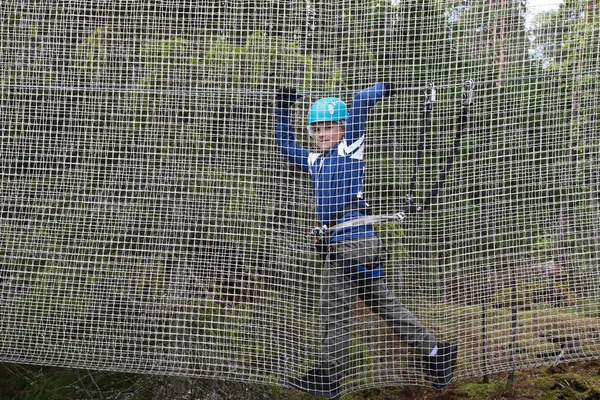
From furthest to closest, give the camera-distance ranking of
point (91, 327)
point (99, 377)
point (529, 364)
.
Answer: point (99, 377) < point (91, 327) < point (529, 364)

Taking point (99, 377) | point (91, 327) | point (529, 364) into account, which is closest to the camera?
point (529, 364)

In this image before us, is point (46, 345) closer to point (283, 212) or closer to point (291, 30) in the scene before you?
point (283, 212)

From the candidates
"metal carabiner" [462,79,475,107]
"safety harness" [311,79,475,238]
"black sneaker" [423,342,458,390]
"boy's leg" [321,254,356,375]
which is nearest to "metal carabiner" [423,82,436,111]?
"safety harness" [311,79,475,238]

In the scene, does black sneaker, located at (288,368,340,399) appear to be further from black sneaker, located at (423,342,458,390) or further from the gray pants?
black sneaker, located at (423,342,458,390)

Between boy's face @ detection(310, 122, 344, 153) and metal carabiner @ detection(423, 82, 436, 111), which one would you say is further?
boy's face @ detection(310, 122, 344, 153)

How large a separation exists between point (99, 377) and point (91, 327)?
1.95 feet

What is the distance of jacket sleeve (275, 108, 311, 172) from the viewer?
95.3 inches

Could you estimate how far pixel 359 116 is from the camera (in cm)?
236

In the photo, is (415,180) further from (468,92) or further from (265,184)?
(265,184)

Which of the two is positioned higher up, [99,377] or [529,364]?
[529,364]

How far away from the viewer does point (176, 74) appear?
251 centimetres

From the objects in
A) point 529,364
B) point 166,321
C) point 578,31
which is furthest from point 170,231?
point 578,31

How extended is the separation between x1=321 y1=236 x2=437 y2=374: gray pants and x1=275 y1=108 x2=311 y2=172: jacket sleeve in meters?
0.40

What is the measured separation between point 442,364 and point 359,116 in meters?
1.11
